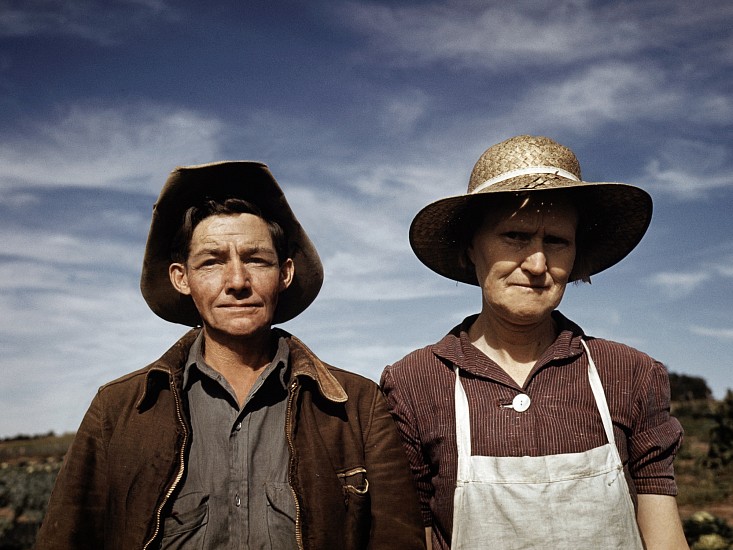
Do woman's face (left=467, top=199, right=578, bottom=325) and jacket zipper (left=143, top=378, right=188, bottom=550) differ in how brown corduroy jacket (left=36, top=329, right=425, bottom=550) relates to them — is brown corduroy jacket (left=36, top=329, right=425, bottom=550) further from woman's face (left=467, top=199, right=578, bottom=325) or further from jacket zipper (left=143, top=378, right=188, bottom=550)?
woman's face (left=467, top=199, right=578, bottom=325)

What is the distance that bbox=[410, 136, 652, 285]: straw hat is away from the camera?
304cm

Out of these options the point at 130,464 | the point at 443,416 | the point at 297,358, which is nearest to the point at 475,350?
the point at 443,416

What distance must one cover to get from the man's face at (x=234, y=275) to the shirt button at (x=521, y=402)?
1.13 meters

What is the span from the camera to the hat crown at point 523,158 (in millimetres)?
3080

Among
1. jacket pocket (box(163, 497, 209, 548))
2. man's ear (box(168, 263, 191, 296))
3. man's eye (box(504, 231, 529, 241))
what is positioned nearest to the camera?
jacket pocket (box(163, 497, 209, 548))

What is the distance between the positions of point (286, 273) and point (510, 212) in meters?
1.11

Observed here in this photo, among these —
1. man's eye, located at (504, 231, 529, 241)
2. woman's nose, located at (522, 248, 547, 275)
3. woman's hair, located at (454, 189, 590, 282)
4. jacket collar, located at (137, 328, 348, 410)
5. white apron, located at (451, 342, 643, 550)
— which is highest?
woman's hair, located at (454, 189, 590, 282)

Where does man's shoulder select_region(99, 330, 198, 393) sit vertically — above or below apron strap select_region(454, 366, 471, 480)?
above

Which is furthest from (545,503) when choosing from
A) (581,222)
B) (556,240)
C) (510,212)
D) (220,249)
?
(220,249)

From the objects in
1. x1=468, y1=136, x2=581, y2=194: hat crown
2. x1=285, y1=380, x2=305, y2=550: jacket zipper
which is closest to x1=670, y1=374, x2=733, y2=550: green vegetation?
x1=468, y1=136, x2=581, y2=194: hat crown

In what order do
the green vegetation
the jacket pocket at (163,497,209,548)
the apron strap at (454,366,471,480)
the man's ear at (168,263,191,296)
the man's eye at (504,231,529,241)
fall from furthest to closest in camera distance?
1. the green vegetation
2. the man's ear at (168,263,191,296)
3. the man's eye at (504,231,529,241)
4. the apron strap at (454,366,471,480)
5. the jacket pocket at (163,497,209,548)

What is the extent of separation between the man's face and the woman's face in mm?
985

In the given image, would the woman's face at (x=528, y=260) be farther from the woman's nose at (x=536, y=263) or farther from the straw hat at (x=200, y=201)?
the straw hat at (x=200, y=201)

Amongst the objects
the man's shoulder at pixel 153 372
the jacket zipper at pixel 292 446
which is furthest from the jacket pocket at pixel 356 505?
the man's shoulder at pixel 153 372
